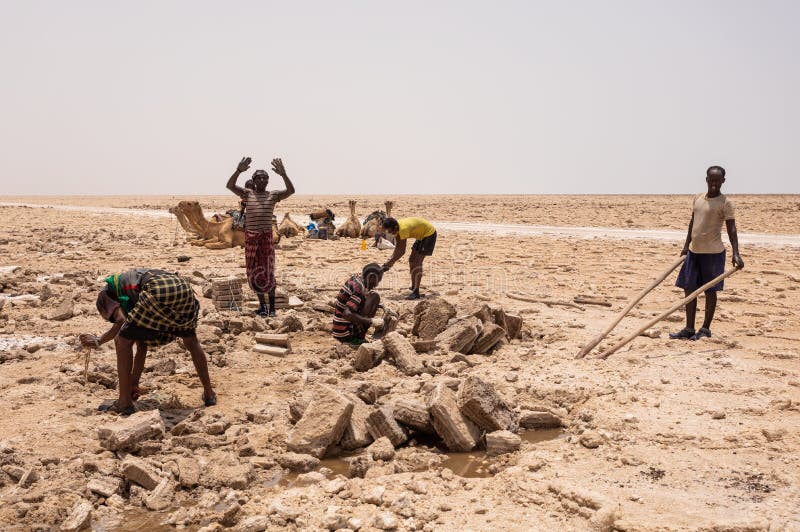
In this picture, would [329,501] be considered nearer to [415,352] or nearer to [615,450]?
[615,450]

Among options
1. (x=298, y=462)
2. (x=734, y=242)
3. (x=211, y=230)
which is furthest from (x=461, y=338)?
(x=211, y=230)

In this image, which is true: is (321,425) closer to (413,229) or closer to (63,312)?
(63,312)

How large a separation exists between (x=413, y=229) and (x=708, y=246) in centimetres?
399

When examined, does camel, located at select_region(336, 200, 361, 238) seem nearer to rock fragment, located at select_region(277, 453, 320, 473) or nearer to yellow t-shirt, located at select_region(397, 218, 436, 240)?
yellow t-shirt, located at select_region(397, 218, 436, 240)

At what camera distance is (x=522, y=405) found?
5.30 m

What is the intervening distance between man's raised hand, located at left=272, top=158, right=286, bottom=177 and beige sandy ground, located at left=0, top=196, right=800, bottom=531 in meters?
1.82

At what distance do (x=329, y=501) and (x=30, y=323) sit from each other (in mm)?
5338

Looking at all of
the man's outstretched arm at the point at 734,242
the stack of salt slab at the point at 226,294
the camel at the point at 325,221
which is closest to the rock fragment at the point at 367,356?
the stack of salt slab at the point at 226,294

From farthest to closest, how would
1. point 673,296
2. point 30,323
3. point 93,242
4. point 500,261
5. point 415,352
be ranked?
point 93,242
point 500,261
point 673,296
point 30,323
point 415,352

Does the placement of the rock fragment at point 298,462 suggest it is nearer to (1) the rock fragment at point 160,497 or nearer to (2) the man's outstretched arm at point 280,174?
(1) the rock fragment at point 160,497

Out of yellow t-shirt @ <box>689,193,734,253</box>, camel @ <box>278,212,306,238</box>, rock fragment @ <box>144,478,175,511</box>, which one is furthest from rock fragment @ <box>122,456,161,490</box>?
camel @ <box>278,212,306,238</box>

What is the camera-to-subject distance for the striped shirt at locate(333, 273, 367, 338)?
6.98m

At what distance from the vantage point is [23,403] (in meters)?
5.14

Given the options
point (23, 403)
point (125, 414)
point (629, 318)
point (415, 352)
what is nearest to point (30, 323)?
point (23, 403)
